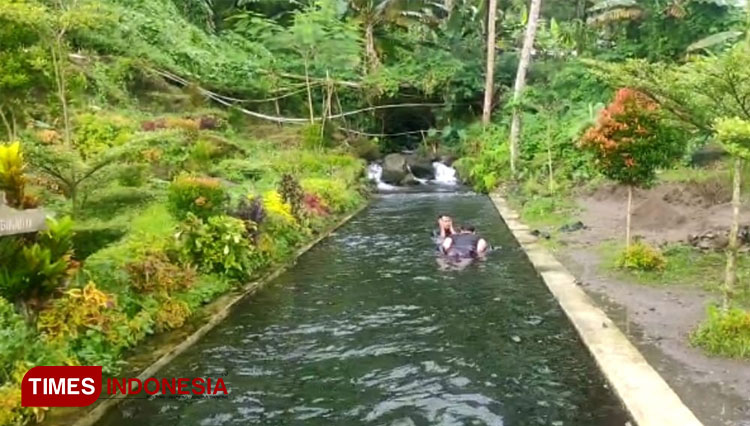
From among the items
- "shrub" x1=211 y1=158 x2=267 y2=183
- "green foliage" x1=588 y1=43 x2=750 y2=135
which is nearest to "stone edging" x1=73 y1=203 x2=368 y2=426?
"shrub" x1=211 y1=158 x2=267 y2=183

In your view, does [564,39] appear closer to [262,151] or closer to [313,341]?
[262,151]

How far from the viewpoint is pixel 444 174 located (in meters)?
29.6

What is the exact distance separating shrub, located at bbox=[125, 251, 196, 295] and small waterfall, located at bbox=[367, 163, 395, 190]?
18.5 metres

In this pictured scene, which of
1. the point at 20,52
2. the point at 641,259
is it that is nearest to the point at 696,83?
the point at 641,259

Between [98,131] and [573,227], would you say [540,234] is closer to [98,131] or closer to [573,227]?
[573,227]

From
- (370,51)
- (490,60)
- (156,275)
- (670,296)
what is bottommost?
(670,296)

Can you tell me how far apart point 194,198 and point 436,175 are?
782 inches

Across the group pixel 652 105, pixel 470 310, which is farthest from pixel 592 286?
pixel 652 105

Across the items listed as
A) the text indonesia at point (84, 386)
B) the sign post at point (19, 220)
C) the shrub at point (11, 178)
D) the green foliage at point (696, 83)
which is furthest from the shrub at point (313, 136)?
the sign post at point (19, 220)

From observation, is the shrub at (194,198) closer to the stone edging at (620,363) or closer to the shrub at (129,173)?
the shrub at (129,173)

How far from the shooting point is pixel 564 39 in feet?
115

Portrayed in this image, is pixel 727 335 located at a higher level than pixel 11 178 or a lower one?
lower

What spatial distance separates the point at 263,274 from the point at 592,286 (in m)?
5.11

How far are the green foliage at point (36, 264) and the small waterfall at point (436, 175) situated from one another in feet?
70.2
